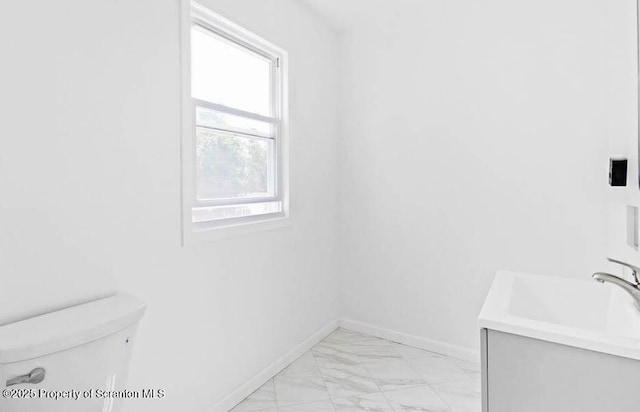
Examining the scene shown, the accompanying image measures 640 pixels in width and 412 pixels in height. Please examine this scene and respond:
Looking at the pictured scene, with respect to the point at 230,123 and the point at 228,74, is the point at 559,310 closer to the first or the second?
the point at 230,123

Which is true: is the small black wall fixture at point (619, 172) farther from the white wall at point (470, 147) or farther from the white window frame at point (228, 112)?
the white window frame at point (228, 112)

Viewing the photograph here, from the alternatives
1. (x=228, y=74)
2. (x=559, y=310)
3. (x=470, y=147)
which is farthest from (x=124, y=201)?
(x=470, y=147)

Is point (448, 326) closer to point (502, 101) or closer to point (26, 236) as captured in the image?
point (502, 101)

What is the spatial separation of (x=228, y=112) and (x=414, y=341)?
2.08 m

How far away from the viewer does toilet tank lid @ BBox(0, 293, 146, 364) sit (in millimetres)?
1014

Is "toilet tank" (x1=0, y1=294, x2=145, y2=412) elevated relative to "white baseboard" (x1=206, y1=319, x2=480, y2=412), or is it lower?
elevated

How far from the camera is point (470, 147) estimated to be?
2498mm

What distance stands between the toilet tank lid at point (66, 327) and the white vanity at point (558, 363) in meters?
1.16

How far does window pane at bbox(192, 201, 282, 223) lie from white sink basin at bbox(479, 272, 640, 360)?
140 centimetres

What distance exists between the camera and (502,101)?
2.38m

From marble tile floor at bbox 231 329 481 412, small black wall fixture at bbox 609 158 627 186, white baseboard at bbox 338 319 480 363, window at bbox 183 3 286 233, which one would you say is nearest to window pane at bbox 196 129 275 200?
window at bbox 183 3 286 233

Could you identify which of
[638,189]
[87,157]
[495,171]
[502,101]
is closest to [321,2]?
[502,101]

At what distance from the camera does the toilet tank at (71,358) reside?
1.02 metres

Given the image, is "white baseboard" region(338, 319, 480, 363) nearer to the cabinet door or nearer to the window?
the window
